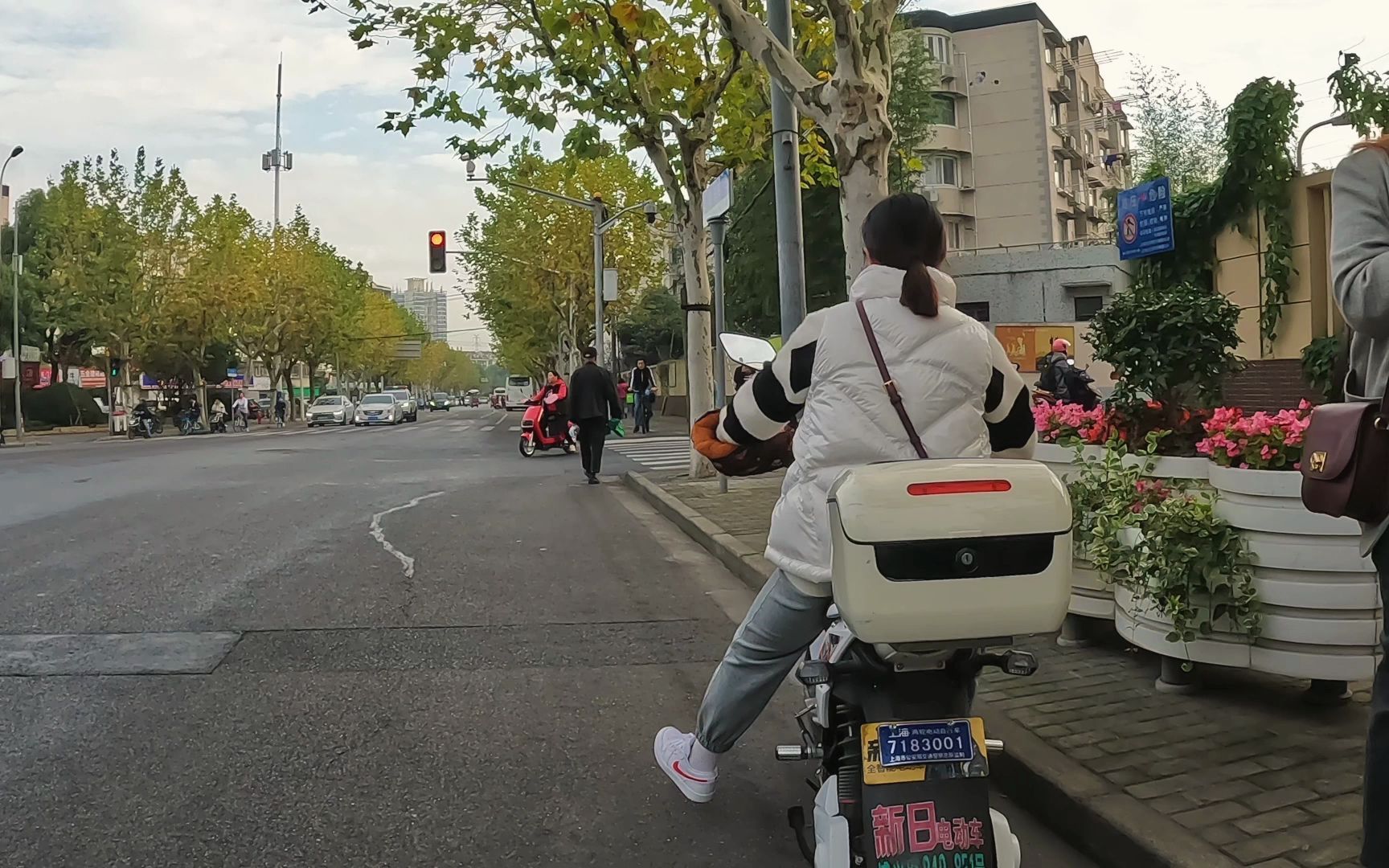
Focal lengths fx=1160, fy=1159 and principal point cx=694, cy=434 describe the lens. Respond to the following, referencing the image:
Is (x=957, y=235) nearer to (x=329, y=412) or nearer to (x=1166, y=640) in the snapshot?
(x=329, y=412)

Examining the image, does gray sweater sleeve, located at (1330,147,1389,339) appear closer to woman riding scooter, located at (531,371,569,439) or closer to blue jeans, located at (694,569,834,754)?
blue jeans, located at (694,569,834,754)

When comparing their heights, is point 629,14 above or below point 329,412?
above

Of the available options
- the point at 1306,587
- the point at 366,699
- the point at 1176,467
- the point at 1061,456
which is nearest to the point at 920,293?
the point at 1306,587

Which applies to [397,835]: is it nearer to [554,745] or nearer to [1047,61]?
[554,745]

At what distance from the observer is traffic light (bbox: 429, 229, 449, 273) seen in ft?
98.1

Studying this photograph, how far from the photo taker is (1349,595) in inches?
140

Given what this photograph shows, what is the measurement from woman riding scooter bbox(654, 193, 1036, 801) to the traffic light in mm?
28048

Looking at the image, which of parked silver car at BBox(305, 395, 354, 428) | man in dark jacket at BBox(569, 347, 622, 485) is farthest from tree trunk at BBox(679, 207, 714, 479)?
parked silver car at BBox(305, 395, 354, 428)

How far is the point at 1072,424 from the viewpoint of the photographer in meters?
4.83

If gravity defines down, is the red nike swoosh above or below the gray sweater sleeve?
below

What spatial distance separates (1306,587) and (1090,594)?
3.59 feet

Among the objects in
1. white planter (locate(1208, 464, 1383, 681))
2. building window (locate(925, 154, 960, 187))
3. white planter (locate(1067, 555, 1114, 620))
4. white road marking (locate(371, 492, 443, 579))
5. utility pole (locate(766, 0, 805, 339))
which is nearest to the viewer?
white planter (locate(1208, 464, 1383, 681))

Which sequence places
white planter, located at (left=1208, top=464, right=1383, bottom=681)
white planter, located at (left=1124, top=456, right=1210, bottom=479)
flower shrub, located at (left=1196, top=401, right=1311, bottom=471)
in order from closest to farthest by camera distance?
white planter, located at (left=1208, top=464, right=1383, bottom=681)
flower shrub, located at (left=1196, top=401, right=1311, bottom=471)
white planter, located at (left=1124, top=456, right=1210, bottom=479)

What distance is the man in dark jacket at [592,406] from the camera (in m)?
14.3
